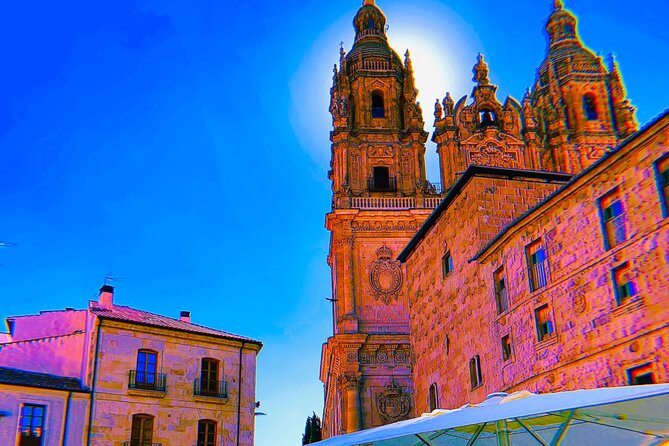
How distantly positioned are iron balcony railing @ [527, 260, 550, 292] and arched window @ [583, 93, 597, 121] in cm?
3322

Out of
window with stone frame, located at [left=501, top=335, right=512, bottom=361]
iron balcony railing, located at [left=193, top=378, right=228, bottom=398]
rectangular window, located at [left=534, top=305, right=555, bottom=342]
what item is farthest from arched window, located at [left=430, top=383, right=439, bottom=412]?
iron balcony railing, located at [left=193, top=378, right=228, bottom=398]

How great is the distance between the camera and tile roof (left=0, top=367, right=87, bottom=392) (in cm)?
2497

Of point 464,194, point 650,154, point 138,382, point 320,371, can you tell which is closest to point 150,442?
point 138,382

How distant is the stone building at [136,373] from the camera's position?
2658cm

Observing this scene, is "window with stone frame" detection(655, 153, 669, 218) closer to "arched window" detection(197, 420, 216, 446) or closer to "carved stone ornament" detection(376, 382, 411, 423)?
"arched window" detection(197, 420, 216, 446)

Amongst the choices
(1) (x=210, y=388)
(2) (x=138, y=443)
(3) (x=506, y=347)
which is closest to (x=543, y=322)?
(3) (x=506, y=347)

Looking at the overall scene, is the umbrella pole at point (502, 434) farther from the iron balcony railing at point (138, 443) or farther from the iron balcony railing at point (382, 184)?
the iron balcony railing at point (382, 184)

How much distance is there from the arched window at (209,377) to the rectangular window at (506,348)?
1356cm

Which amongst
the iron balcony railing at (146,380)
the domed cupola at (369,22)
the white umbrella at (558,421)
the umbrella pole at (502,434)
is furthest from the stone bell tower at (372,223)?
the umbrella pole at (502,434)

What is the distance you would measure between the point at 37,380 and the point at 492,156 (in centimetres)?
2874

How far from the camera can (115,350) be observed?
27.7 m

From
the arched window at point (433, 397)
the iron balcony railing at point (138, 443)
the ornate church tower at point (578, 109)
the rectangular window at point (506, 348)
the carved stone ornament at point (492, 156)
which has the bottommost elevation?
the iron balcony railing at point (138, 443)

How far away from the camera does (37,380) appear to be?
25781mm

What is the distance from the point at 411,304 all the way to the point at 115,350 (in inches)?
430
